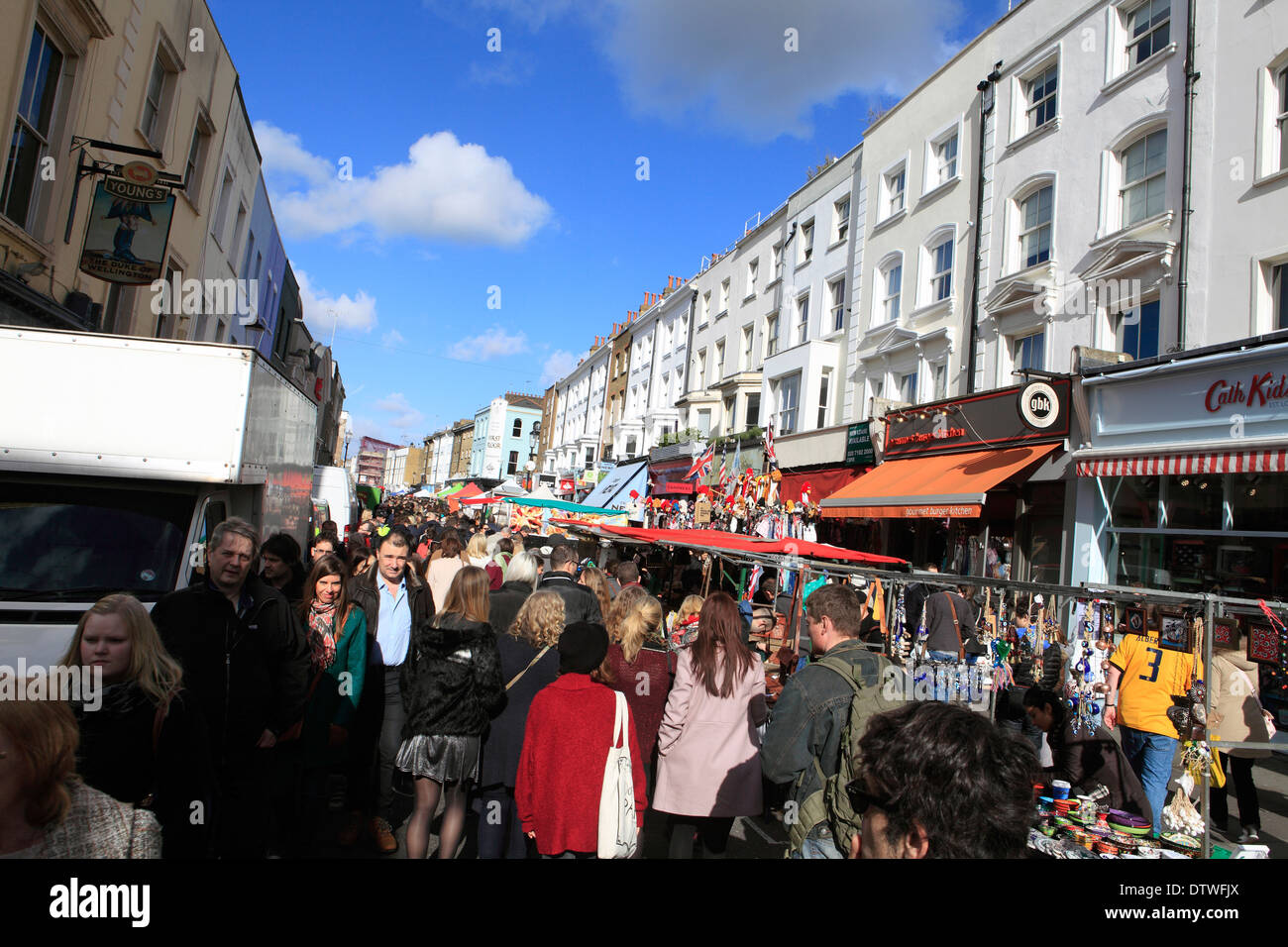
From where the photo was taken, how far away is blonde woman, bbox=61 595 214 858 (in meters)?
2.65

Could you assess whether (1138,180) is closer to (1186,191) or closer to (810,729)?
(1186,191)

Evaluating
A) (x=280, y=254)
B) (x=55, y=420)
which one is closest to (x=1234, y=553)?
(x=55, y=420)

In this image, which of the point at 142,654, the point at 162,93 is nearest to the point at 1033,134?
the point at 162,93

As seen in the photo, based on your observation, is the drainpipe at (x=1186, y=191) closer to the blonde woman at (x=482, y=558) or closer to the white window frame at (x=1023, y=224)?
the white window frame at (x=1023, y=224)

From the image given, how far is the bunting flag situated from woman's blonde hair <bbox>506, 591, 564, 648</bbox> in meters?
21.6

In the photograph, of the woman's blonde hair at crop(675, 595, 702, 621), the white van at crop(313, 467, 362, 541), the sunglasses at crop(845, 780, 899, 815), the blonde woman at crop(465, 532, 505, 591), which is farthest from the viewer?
the white van at crop(313, 467, 362, 541)

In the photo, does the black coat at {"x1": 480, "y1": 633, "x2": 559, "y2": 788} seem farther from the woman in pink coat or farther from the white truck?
the white truck

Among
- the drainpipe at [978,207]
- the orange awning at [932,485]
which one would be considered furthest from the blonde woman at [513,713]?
the drainpipe at [978,207]

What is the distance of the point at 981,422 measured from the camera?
48.4ft

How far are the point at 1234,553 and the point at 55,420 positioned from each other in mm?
13638

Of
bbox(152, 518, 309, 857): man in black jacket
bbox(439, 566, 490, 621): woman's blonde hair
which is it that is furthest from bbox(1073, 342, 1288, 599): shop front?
bbox(152, 518, 309, 857): man in black jacket

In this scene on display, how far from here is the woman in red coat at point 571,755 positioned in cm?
351

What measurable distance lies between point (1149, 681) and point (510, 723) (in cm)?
453

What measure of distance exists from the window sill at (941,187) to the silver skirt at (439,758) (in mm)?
17274
